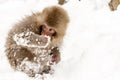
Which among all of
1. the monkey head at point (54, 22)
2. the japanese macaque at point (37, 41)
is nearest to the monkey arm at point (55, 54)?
the japanese macaque at point (37, 41)

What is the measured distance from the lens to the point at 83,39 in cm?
758

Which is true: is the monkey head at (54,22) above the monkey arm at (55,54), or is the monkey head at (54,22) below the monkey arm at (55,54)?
above

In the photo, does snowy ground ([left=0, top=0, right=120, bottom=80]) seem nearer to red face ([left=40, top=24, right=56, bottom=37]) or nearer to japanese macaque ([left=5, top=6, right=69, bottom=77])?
japanese macaque ([left=5, top=6, right=69, bottom=77])

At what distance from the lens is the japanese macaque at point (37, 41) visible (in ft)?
22.1

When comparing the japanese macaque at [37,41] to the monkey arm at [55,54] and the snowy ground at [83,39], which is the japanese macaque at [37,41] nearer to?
the monkey arm at [55,54]

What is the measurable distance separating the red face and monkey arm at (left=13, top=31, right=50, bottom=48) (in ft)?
0.17

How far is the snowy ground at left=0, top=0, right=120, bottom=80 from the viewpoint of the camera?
717 centimetres

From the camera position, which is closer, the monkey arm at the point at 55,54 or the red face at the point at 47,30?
the red face at the point at 47,30

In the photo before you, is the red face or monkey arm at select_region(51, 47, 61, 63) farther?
monkey arm at select_region(51, 47, 61, 63)

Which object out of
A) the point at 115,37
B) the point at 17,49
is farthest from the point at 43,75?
the point at 115,37

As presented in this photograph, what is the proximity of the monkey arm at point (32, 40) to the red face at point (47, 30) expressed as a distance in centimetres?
5

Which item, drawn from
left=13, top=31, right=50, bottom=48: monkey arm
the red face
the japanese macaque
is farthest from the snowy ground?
the red face

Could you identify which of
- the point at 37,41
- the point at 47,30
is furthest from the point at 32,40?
the point at 47,30

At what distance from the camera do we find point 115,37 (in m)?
7.50
